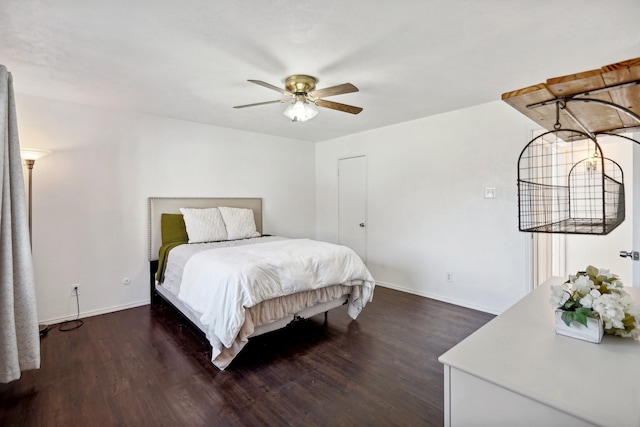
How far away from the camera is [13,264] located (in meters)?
1.91

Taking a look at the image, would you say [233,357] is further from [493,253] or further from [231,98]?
[493,253]

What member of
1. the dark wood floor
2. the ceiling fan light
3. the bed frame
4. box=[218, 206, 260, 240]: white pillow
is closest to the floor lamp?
the dark wood floor

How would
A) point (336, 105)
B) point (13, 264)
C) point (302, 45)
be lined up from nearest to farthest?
point (13, 264), point (302, 45), point (336, 105)

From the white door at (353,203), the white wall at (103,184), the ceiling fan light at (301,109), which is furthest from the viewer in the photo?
the white door at (353,203)

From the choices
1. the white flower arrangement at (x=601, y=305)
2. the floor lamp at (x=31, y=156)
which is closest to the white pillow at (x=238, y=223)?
the floor lamp at (x=31, y=156)

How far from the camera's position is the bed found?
228 cm

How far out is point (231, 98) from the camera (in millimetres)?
3211

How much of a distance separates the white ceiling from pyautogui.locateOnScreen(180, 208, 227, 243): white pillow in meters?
1.36

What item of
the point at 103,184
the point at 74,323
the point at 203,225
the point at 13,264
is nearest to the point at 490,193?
the point at 203,225

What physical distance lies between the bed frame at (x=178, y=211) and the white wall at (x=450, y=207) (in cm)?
149

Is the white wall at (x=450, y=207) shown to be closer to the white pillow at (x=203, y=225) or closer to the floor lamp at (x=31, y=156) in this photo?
the white pillow at (x=203, y=225)

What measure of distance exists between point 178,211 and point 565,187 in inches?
155

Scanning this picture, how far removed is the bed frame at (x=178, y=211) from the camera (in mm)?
2821

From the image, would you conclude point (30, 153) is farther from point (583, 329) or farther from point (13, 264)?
point (583, 329)
